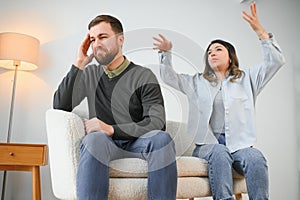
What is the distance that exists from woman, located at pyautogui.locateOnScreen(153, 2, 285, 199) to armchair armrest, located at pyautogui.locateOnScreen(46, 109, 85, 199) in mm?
593

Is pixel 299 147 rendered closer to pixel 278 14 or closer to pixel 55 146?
pixel 278 14

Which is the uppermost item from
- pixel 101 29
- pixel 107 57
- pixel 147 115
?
pixel 101 29

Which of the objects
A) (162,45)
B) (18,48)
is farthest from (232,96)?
(18,48)

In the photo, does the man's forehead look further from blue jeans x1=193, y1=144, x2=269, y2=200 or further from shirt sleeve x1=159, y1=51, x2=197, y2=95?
blue jeans x1=193, y1=144, x2=269, y2=200

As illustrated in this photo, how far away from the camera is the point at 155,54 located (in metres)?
2.54

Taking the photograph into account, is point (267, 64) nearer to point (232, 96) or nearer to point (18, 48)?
point (232, 96)

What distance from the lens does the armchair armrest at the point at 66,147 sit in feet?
4.37

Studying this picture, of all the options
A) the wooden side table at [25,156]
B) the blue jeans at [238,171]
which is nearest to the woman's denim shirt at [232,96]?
the blue jeans at [238,171]

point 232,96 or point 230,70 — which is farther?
point 230,70

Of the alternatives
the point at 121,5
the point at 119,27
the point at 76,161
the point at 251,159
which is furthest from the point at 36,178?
the point at 121,5

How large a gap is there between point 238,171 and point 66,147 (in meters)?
0.77

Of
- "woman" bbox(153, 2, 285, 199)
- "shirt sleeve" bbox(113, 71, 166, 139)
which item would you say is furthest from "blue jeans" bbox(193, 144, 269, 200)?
"shirt sleeve" bbox(113, 71, 166, 139)

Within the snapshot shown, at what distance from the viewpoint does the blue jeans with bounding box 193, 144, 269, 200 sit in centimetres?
150

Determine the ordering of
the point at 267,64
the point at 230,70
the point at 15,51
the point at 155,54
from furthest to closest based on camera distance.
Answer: the point at 155,54 → the point at 15,51 → the point at 230,70 → the point at 267,64
